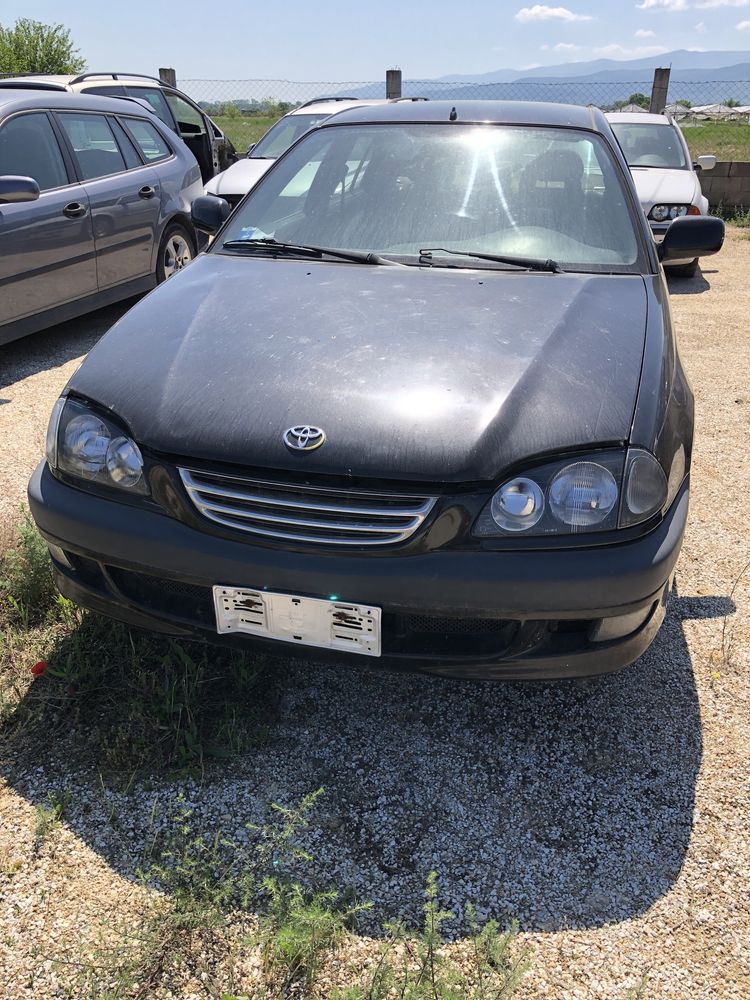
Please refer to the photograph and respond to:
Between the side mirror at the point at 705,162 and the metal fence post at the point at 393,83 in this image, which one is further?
the metal fence post at the point at 393,83

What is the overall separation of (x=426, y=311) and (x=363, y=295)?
243 millimetres

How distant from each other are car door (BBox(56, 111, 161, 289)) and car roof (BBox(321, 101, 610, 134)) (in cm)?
256

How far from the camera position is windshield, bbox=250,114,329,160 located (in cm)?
881

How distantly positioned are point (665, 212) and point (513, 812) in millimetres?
6816

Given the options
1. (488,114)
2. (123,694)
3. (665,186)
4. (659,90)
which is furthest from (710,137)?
(123,694)

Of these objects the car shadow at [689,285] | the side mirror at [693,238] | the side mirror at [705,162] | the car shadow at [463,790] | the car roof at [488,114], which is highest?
the car roof at [488,114]

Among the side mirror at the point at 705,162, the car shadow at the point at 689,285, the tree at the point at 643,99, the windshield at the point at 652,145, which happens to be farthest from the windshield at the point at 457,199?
the tree at the point at 643,99

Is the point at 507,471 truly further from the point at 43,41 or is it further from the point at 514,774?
the point at 43,41

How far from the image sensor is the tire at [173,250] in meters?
6.26

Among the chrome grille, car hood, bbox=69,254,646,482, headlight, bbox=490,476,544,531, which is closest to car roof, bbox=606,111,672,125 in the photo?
car hood, bbox=69,254,646,482

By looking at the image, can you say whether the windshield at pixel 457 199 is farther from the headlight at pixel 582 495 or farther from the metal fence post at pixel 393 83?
the metal fence post at pixel 393 83

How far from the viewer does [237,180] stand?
7.78 metres

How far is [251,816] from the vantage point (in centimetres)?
199

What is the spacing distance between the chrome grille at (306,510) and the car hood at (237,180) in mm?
6221
